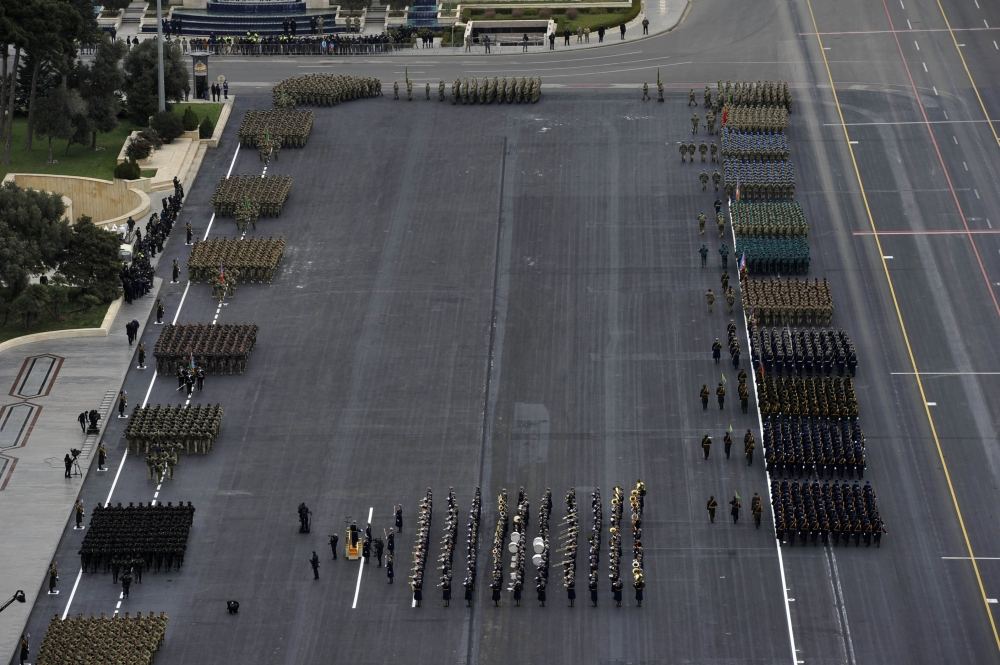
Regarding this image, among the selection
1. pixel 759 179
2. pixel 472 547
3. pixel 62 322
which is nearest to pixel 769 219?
pixel 759 179

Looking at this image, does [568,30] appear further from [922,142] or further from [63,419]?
[63,419]

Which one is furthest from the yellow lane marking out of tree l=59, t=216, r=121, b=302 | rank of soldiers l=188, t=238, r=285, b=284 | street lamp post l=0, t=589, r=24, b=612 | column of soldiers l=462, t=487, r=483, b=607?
tree l=59, t=216, r=121, b=302

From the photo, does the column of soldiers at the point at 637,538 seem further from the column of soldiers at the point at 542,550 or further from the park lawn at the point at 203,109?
the park lawn at the point at 203,109

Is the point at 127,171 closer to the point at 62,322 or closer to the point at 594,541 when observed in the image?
the point at 62,322

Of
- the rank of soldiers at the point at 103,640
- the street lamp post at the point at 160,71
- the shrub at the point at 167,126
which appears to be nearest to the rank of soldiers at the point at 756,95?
the shrub at the point at 167,126

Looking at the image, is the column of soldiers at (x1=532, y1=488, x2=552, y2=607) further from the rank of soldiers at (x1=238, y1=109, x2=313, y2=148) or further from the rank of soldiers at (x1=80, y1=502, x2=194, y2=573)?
the rank of soldiers at (x1=238, y1=109, x2=313, y2=148)

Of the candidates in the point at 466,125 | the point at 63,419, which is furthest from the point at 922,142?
the point at 63,419
